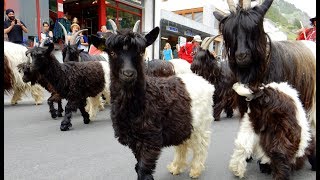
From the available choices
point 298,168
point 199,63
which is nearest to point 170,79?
point 298,168

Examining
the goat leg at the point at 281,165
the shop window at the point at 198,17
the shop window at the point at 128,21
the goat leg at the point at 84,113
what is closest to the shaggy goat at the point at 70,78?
the goat leg at the point at 84,113

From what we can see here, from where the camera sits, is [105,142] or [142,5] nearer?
[105,142]

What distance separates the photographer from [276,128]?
132 inches

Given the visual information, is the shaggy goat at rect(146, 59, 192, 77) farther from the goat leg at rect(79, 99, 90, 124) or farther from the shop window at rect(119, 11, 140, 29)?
the shop window at rect(119, 11, 140, 29)

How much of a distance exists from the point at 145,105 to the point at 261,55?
116 cm

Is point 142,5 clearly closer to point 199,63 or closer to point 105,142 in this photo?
point 199,63

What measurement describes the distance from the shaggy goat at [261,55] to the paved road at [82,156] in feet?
3.26

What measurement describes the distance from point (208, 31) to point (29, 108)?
16.9 ft

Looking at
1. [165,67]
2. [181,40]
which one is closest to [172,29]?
[181,40]

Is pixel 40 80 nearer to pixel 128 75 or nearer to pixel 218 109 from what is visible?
pixel 218 109

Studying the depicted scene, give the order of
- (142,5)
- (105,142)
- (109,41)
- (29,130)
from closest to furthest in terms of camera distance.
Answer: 1. (109,41)
2. (105,142)
3. (29,130)
4. (142,5)

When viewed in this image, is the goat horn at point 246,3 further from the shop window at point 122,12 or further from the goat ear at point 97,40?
the shop window at point 122,12

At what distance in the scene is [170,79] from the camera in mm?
3775

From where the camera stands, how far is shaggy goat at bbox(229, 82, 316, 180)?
331 centimetres
